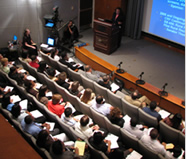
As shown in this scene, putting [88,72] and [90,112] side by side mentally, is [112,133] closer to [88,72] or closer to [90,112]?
[90,112]

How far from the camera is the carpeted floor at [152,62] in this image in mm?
5794

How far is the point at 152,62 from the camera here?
21.9 ft

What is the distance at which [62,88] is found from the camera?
4.62 metres

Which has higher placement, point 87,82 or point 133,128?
point 87,82

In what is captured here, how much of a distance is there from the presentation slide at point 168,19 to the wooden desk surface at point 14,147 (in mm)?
6128

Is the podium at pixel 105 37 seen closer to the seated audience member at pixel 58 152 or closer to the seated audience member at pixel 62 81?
the seated audience member at pixel 62 81

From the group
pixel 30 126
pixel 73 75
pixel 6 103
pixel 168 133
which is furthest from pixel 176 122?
pixel 6 103

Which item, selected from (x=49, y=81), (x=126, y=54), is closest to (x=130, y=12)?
(x=126, y=54)

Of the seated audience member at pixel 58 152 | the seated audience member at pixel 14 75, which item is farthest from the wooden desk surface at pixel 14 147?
the seated audience member at pixel 14 75

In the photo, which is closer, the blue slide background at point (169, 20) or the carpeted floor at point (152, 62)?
the carpeted floor at point (152, 62)

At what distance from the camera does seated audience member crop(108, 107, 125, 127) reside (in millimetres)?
3717

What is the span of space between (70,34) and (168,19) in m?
3.26

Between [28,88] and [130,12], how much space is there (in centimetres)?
512

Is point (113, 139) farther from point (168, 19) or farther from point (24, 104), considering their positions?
point (168, 19)
